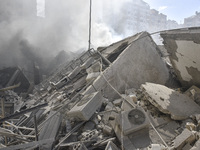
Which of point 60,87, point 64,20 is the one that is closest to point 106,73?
point 60,87

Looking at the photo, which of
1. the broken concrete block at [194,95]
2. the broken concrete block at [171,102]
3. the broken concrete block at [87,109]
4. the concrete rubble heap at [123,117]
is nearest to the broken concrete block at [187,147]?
the concrete rubble heap at [123,117]

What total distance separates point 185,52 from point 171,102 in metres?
1.68

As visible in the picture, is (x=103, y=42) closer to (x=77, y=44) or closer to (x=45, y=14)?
(x=77, y=44)

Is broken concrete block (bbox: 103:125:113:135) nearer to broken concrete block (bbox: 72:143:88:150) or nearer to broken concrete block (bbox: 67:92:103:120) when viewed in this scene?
broken concrete block (bbox: 67:92:103:120)

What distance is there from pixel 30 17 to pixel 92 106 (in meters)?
17.6

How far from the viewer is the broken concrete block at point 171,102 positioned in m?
3.95

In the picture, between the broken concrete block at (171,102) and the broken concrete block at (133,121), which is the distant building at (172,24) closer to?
the broken concrete block at (171,102)

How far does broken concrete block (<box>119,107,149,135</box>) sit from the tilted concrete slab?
2.42 m

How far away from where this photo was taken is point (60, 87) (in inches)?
281

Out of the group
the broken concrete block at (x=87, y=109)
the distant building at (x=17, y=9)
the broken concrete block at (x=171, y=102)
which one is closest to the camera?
the broken concrete block at (x=87, y=109)

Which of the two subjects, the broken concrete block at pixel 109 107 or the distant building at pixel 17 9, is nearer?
the broken concrete block at pixel 109 107

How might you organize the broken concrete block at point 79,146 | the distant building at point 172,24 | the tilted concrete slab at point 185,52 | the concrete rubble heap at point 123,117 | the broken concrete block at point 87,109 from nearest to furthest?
the broken concrete block at point 79,146 < the concrete rubble heap at point 123,117 < the broken concrete block at point 87,109 < the tilted concrete slab at point 185,52 < the distant building at point 172,24

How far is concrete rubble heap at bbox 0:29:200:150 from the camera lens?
10.2 ft

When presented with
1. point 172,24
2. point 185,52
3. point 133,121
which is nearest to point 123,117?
point 133,121
